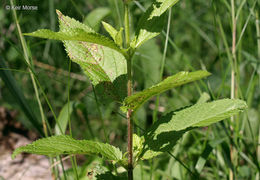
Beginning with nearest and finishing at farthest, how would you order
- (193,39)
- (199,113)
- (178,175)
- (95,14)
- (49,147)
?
(49,147), (199,113), (178,175), (95,14), (193,39)

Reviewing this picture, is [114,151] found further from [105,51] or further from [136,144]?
[105,51]

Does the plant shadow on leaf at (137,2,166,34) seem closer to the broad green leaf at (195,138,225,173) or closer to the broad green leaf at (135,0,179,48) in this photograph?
the broad green leaf at (135,0,179,48)

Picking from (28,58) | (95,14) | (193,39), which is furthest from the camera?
(193,39)

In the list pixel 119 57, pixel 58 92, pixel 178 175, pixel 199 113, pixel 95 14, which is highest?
pixel 95 14

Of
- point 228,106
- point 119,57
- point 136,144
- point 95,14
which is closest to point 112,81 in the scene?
point 119,57

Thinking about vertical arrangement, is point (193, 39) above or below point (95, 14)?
below

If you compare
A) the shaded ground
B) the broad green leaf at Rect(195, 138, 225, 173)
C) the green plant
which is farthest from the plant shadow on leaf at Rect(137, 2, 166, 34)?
the shaded ground

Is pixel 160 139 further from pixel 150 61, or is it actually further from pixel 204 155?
pixel 150 61
